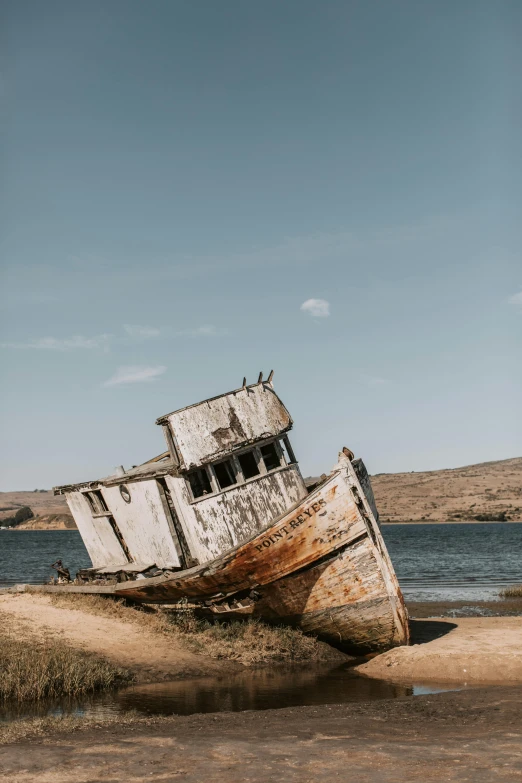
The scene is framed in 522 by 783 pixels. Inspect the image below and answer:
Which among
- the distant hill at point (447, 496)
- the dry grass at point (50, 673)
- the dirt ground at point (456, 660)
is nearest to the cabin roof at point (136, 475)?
the dry grass at point (50, 673)

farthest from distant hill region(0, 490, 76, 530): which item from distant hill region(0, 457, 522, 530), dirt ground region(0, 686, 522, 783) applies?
dirt ground region(0, 686, 522, 783)

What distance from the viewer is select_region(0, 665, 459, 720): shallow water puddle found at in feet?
35.4

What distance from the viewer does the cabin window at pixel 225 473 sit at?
1533cm

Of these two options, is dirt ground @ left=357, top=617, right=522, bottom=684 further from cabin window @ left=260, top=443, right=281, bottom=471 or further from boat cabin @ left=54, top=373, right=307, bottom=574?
cabin window @ left=260, top=443, right=281, bottom=471

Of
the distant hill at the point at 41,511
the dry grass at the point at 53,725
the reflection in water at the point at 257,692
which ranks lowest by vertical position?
the reflection in water at the point at 257,692

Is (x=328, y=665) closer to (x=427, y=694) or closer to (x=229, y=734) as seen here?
(x=427, y=694)

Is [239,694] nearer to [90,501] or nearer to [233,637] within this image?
[233,637]

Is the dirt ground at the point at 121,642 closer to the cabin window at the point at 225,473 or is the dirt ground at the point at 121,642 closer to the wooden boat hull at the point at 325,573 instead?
the wooden boat hull at the point at 325,573

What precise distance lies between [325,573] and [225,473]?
3.11m

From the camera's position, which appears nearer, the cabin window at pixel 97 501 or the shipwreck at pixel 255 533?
the shipwreck at pixel 255 533

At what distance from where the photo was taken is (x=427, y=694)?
11.3m

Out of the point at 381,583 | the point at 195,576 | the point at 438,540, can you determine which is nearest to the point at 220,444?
the point at 195,576

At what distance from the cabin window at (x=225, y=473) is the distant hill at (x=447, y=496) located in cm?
8142

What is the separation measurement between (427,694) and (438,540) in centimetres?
5290
